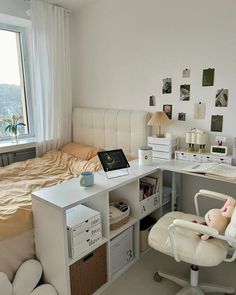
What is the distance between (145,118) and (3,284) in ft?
6.10

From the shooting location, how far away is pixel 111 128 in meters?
2.90

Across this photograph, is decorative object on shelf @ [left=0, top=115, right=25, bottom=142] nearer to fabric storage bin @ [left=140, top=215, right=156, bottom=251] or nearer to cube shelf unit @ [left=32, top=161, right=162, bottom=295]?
cube shelf unit @ [left=32, top=161, right=162, bottom=295]

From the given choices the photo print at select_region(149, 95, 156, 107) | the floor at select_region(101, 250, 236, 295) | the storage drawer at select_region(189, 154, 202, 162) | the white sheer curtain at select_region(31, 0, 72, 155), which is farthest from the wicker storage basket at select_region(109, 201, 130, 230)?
the white sheer curtain at select_region(31, 0, 72, 155)

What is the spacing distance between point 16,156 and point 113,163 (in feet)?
5.23

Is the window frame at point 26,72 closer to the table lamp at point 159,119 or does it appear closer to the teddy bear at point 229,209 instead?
the table lamp at point 159,119

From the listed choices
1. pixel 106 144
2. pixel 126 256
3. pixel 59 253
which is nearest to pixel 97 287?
pixel 126 256

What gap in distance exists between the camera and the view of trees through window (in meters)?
3.05

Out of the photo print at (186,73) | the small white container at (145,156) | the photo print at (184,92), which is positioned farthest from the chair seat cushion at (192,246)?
the photo print at (186,73)

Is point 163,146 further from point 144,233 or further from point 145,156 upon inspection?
point 144,233

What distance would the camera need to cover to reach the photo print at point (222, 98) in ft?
7.18

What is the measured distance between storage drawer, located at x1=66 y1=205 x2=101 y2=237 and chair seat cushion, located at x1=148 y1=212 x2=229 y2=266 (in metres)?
0.40

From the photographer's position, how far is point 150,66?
258 centimetres

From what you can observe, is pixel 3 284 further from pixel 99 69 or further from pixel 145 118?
pixel 99 69

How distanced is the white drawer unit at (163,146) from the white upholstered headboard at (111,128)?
0.20m
